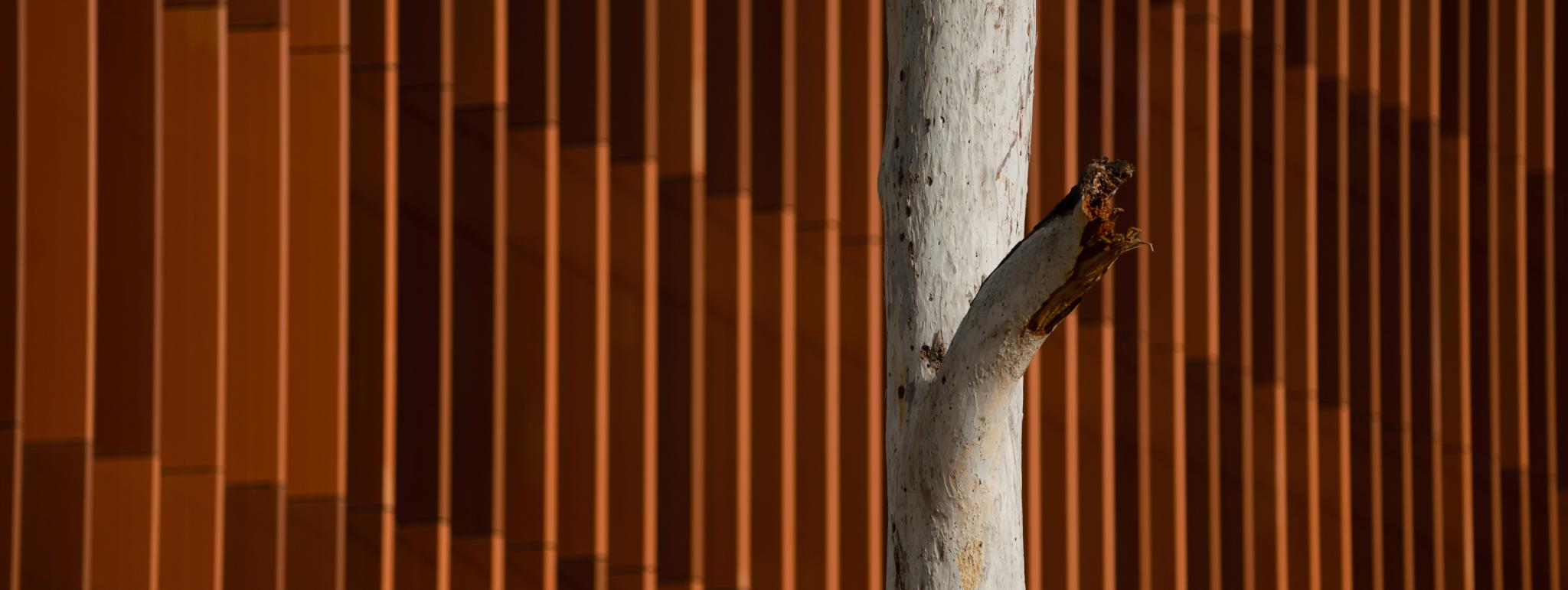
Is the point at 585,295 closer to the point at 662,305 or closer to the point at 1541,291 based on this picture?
the point at 662,305

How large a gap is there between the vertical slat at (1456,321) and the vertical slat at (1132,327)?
1699 mm

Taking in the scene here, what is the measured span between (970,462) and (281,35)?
127 inches

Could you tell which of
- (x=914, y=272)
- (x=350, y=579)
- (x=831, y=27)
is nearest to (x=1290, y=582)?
(x=831, y=27)

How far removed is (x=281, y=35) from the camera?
4.87 m

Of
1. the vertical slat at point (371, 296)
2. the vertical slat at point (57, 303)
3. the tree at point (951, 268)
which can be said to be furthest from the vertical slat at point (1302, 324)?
the tree at point (951, 268)

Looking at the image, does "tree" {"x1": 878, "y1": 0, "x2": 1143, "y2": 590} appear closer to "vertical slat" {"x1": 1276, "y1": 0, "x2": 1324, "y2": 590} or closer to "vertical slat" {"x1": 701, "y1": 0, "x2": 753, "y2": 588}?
"vertical slat" {"x1": 701, "y1": 0, "x2": 753, "y2": 588}

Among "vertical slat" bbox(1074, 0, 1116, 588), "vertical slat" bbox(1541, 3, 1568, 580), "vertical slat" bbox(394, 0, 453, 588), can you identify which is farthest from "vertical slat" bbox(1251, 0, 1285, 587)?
"vertical slat" bbox(394, 0, 453, 588)

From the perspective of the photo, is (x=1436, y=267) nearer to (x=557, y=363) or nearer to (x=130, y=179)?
(x=557, y=363)

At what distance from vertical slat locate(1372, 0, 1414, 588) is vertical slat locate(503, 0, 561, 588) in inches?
143

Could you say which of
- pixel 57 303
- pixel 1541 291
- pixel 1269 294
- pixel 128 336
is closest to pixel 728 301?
pixel 128 336

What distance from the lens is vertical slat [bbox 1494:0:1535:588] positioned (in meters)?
7.55

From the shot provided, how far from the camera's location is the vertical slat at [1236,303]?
672 centimetres

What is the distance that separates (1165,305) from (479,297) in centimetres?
260

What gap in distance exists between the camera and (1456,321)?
7.41 metres
